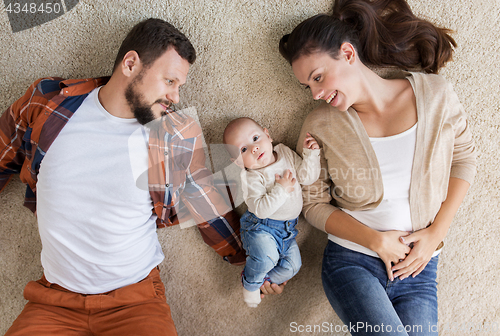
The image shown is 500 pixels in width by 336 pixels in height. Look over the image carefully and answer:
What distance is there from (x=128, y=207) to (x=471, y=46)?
64.5 inches

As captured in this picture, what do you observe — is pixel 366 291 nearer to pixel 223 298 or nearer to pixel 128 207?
pixel 223 298

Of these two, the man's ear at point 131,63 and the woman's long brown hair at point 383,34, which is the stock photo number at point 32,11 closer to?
the man's ear at point 131,63

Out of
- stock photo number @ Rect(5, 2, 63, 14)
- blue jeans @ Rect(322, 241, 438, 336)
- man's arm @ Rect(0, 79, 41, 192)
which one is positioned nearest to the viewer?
blue jeans @ Rect(322, 241, 438, 336)

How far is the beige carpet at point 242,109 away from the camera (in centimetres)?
132

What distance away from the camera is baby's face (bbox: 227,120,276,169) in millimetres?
1178

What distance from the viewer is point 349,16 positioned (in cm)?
125

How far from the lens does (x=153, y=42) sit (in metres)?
1.14

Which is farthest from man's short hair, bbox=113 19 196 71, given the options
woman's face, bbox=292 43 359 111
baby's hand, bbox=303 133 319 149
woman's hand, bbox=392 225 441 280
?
woman's hand, bbox=392 225 441 280

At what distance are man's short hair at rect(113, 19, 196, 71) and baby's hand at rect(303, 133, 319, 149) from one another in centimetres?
59

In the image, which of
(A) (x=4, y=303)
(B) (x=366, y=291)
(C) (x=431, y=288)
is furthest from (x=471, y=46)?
(A) (x=4, y=303)

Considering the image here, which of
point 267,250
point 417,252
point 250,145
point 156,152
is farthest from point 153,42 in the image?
point 417,252

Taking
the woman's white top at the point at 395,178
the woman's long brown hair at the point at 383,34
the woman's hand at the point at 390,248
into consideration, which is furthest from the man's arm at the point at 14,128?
the woman's hand at the point at 390,248

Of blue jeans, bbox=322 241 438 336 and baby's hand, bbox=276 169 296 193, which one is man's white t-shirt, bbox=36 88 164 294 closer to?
baby's hand, bbox=276 169 296 193

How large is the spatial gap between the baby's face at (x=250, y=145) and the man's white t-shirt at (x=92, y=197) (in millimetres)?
358
